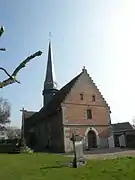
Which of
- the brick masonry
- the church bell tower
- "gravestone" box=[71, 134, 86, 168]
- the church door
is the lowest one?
"gravestone" box=[71, 134, 86, 168]

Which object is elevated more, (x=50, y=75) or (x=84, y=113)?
(x=50, y=75)

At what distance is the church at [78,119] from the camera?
129 feet

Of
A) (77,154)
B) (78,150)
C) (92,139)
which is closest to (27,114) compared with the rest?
(92,139)

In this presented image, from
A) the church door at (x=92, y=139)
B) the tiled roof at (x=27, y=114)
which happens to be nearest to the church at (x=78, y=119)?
the church door at (x=92, y=139)

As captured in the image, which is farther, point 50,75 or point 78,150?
point 50,75

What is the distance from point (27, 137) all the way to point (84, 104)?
18.0 metres

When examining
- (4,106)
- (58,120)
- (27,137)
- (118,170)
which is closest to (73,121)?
(58,120)

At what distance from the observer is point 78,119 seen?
4069 centimetres

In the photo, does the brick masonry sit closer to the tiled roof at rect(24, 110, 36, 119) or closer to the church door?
the church door

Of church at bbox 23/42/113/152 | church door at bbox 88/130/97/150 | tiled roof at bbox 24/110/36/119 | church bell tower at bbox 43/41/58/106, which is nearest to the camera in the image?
church at bbox 23/42/113/152

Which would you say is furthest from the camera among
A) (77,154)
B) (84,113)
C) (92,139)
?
(84,113)

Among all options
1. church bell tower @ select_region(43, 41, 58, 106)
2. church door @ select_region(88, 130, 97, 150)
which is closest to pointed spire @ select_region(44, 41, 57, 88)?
church bell tower @ select_region(43, 41, 58, 106)

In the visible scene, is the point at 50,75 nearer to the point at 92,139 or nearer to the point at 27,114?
the point at 27,114

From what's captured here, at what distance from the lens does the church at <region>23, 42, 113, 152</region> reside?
3944 centimetres
